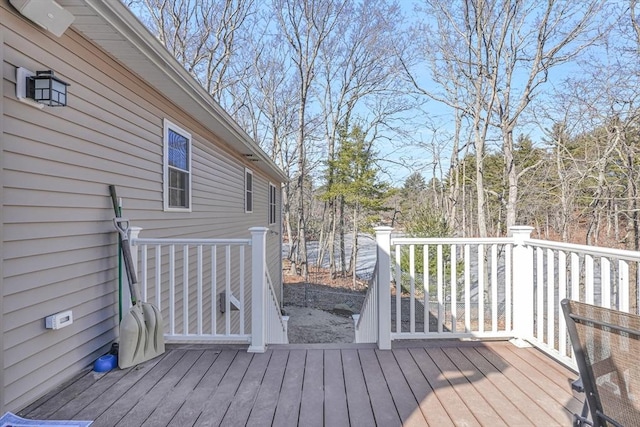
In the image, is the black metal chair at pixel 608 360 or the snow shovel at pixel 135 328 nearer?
the black metal chair at pixel 608 360

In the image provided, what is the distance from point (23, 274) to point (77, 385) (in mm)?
863

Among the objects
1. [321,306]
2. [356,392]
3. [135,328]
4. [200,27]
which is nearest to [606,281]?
Result: [356,392]

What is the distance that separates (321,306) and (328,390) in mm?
9463

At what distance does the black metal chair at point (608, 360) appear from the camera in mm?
1307

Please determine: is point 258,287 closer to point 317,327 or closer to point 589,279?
point 589,279

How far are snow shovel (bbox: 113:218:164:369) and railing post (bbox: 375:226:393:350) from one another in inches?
72.2

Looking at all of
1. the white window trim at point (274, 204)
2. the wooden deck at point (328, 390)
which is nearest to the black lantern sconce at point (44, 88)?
the wooden deck at point (328, 390)

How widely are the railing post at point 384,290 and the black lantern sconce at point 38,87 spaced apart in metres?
2.46

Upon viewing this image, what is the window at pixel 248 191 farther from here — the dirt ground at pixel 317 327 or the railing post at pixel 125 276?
the railing post at pixel 125 276

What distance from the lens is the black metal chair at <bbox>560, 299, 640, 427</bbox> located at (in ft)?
4.29

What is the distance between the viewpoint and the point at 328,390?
2324 millimetres

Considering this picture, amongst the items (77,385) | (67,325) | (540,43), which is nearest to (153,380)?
(77,385)

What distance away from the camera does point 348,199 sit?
15.2 metres

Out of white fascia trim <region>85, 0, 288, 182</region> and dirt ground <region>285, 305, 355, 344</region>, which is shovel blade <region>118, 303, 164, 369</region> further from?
dirt ground <region>285, 305, 355, 344</region>
